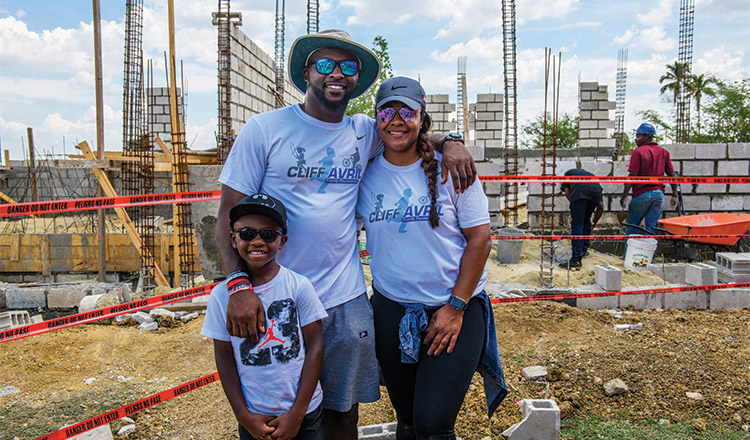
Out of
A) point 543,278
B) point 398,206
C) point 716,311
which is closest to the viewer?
point 398,206

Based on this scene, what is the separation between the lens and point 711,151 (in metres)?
9.73

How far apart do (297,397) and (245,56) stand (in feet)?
29.1

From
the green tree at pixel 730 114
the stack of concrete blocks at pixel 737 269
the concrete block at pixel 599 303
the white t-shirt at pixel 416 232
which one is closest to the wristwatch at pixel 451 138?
the white t-shirt at pixel 416 232

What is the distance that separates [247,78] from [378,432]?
27.6 feet

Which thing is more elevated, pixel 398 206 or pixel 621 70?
pixel 621 70

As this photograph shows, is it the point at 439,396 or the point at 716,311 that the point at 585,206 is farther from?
the point at 439,396

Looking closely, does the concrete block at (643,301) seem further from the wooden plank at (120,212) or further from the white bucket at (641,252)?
the wooden plank at (120,212)

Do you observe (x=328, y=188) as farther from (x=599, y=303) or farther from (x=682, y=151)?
(x=682, y=151)

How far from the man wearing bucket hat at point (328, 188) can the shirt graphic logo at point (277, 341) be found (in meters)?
0.17

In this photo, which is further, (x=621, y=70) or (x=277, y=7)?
(x=621, y=70)

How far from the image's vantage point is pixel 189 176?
780 centimetres

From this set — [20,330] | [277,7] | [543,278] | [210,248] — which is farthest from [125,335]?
[277,7]

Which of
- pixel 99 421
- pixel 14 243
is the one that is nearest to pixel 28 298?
pixel 14 243

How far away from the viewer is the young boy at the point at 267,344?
1.86 meters
